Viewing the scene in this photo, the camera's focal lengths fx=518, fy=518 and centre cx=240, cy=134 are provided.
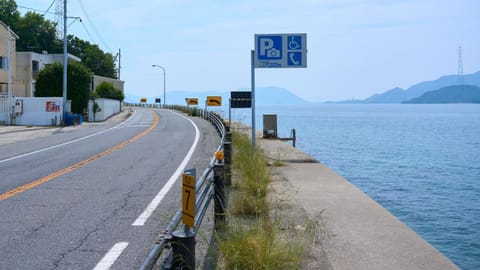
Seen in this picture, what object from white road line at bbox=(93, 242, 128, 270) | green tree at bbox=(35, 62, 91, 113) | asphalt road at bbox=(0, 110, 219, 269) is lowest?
white road line at bbox=(93, 242, 128, 270)

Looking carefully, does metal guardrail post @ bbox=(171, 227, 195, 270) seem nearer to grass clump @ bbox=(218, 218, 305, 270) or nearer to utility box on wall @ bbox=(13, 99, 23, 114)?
grass clump @ bbox=(218, 218, 305, 270)

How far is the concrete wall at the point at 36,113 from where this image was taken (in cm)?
3647

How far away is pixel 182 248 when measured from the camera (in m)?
4.48

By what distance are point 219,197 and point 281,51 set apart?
9.45 m

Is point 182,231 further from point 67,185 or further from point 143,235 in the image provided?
point 67,185

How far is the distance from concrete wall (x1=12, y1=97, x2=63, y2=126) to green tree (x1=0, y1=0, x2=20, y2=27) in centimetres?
6234

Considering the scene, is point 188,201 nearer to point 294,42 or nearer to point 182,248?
point 182,248

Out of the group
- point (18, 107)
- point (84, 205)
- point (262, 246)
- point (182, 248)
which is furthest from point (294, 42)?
point (18, 107)

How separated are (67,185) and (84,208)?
2444 millimetres

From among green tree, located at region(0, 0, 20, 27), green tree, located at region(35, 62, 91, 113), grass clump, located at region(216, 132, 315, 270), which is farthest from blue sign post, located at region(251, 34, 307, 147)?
green tree, located at region(0, 0, 20, 27)

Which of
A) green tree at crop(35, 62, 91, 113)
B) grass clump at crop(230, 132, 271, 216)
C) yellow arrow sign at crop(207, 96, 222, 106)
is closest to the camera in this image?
grass clump at crop(230, 132, 271, 216)

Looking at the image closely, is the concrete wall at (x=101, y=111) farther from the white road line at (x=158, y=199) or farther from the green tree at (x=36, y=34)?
the green tree at (x=36, y=34)

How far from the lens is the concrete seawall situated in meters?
6.19

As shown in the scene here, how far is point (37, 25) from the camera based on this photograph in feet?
299
